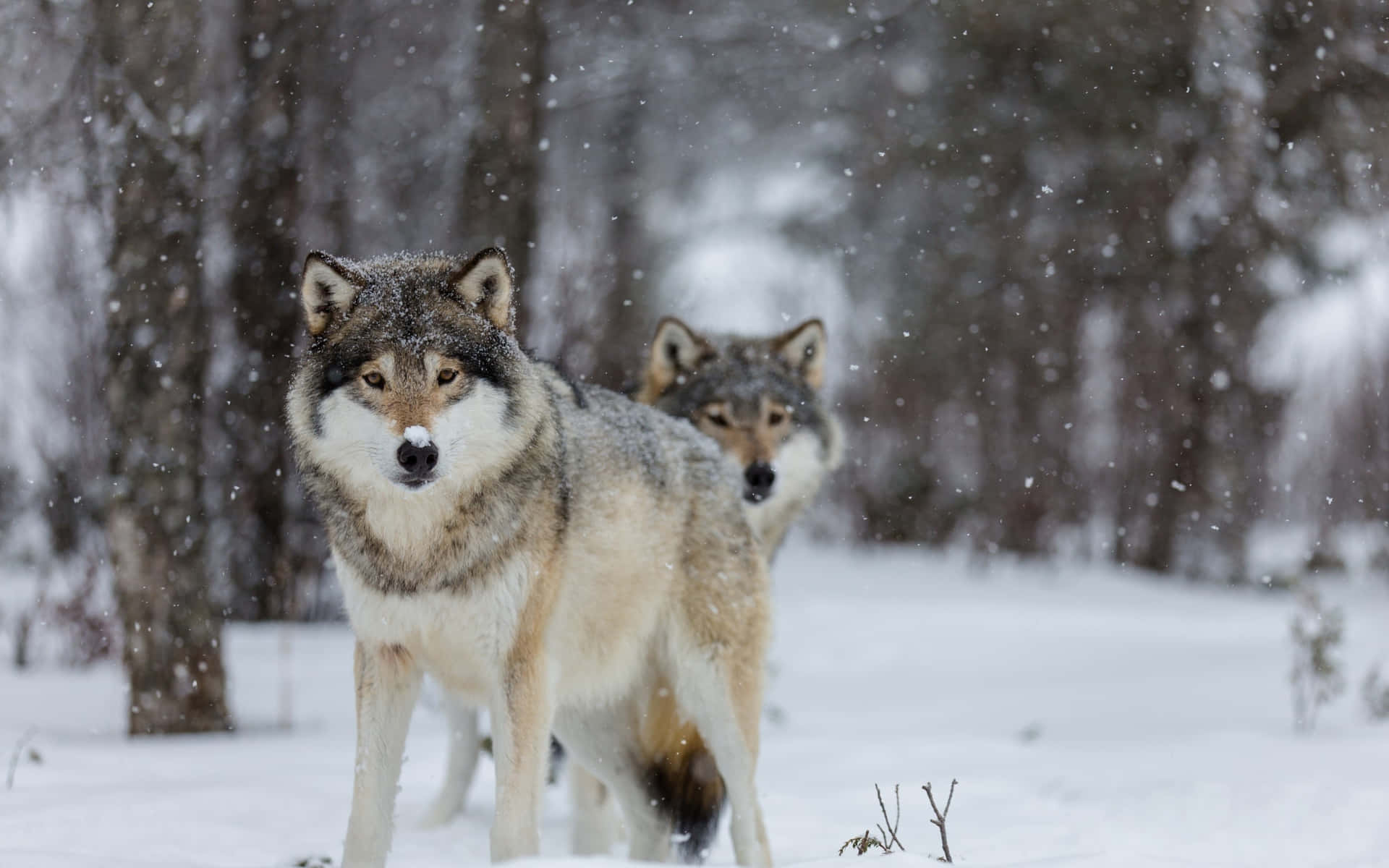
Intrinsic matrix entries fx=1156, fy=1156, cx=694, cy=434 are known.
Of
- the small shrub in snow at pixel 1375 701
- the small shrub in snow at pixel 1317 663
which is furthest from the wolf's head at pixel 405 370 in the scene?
the small shrub in snow at pixel 1375 701

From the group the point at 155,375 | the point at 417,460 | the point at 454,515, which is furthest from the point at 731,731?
the point at 155,375

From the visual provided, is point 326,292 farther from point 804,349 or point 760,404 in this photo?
point 804,349

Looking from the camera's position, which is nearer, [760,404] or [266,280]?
[760,404]

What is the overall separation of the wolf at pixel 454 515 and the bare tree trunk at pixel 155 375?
97.6 inches

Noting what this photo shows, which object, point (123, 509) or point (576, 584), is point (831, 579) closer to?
point (123, 509)

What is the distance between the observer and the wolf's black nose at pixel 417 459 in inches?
112

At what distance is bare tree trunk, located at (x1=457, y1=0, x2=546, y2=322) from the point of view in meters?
7.39

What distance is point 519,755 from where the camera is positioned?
10.2 feet

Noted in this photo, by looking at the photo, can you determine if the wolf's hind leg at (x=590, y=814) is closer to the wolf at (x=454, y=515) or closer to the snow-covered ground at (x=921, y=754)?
the snow-covered ground at (x=921, y=754)

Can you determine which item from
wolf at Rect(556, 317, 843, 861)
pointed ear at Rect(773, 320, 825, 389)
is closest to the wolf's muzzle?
wolf at Rect(556, 317, 843, 861)

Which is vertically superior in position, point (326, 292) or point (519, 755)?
point (326, 292)

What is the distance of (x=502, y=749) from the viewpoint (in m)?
3.11

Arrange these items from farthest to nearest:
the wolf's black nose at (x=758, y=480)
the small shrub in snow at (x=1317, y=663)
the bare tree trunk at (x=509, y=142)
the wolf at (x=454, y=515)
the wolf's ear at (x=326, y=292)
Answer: the bare tree trunk at (x=509, y=142), the small shrub in snow at (x=1317, y=663), the wolf's black nose at (x=758, y=480), the wolf's ear at (x=326, y=292), the wolf at (x=454, y=515)

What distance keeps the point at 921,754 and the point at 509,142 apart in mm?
4538
